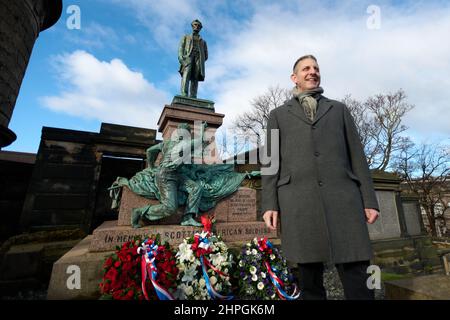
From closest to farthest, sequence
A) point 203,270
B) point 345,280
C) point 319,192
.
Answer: point 345,280 → point 319,192 → point 203,270

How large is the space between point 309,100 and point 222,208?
3.41m

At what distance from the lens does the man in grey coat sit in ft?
5.57

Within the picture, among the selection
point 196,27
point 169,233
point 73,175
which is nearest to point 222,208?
point 169,233

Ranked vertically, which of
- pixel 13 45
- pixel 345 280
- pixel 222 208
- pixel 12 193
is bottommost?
Result: pixel 345 280

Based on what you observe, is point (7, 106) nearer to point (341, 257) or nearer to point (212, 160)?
point (212, 160)

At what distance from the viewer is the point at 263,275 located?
3312 mm

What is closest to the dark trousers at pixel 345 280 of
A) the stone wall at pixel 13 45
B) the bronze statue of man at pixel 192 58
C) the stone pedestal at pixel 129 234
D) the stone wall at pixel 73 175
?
the stone pedestal at pixel 129 234

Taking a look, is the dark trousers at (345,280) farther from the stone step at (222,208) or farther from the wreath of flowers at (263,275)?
the stone step at (222,208)

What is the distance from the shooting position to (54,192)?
22.8 feet

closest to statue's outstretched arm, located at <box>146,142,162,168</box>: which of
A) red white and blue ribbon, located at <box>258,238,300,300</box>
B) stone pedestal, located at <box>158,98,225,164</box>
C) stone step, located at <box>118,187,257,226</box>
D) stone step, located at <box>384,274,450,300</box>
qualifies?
stone step, located at <box>118,187,257,226</box>

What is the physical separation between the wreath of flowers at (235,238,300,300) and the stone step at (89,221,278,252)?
2.84 ft

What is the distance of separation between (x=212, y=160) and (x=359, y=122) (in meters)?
24.7

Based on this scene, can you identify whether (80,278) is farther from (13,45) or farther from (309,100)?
(13,45)

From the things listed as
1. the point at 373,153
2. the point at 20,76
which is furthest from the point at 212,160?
the point at 373,153
